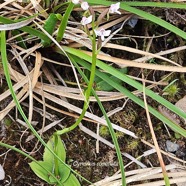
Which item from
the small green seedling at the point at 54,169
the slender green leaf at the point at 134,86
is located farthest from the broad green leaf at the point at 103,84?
the small green seedling at the point at 54,169

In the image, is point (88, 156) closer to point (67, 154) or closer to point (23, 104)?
point (67, 154)

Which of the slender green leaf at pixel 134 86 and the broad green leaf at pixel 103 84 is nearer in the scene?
the slender green leaf at pixel 134 86

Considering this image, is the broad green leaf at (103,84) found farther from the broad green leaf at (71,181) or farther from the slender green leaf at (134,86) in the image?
the broad green leaf at (71,181)

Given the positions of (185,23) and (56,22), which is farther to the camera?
(185,23)

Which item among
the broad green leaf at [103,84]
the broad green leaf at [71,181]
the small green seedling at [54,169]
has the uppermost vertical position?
the broad green leaf at [103,84]

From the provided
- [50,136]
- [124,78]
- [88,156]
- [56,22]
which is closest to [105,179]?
[88,156]

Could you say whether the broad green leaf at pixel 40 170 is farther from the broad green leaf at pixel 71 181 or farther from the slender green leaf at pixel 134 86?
the slender green leaf at pixel 134 86

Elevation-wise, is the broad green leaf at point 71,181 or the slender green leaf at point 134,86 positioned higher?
the slender green leaf at point 134,86

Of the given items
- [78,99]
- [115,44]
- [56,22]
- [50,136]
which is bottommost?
[50,136]
